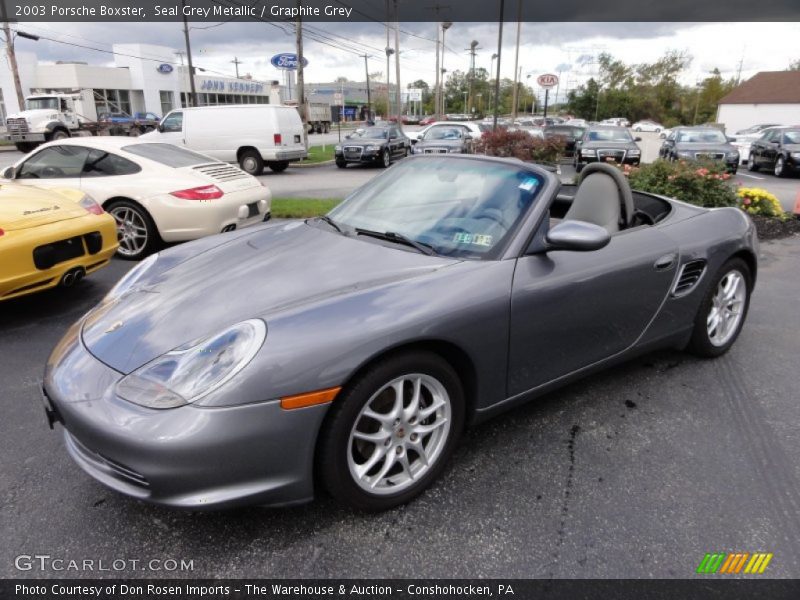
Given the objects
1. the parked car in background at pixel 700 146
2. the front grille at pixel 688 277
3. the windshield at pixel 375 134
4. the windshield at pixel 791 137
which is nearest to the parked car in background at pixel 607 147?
the parked car in background at pixel 700 146

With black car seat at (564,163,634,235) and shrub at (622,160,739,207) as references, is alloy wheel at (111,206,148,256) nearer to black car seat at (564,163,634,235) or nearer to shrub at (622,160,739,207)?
black car seat at (564,163,634,235)

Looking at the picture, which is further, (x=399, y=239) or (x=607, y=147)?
(x=607, y=147)

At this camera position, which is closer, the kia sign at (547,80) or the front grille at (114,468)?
the front grille at (114,468)

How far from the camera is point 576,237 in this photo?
2.48 metres

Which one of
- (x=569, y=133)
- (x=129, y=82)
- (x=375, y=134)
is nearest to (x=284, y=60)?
(x=375, y=134)

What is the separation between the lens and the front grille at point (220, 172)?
6.89 meters

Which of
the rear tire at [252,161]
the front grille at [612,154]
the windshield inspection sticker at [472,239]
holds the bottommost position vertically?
the rear tire at [252,161]

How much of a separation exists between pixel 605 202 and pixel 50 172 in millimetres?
6347

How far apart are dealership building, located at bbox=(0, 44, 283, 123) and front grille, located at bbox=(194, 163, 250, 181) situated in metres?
42.2

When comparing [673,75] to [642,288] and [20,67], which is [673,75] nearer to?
[20,67]

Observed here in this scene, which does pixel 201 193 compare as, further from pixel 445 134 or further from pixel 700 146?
pixel 700 146

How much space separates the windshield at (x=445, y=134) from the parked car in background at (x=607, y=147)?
12.3ft

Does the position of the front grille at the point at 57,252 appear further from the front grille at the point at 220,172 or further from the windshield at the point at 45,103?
the windshield at the point at 45,103
